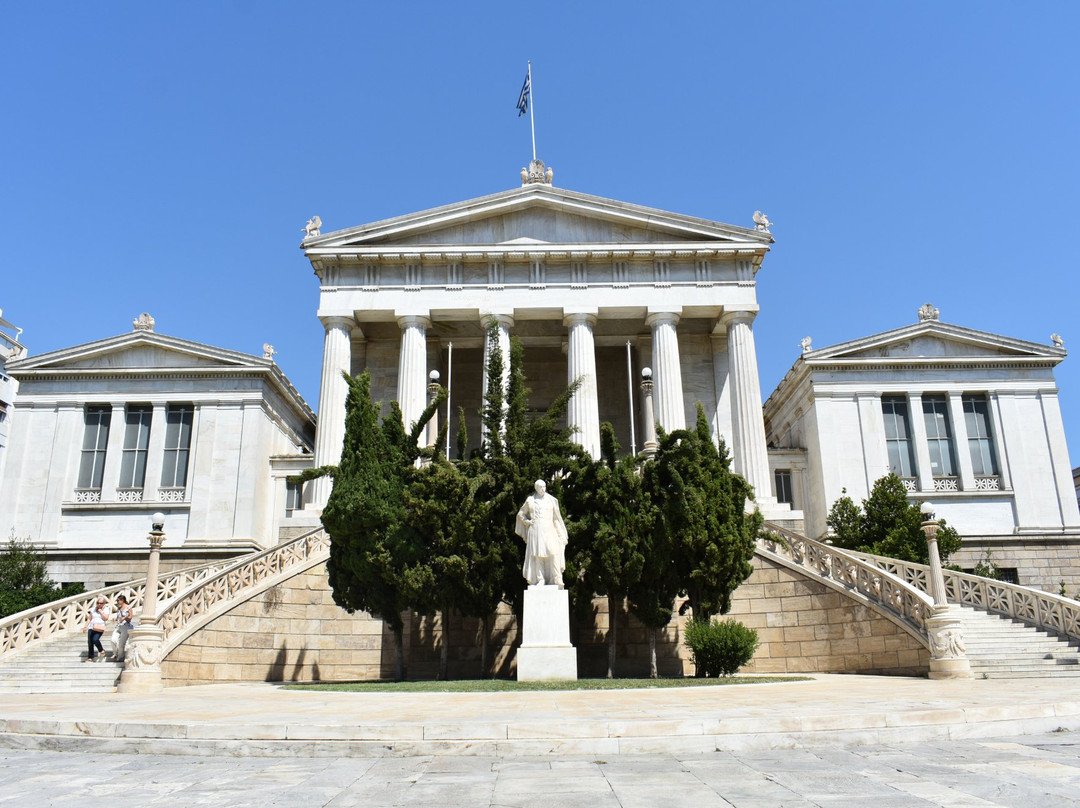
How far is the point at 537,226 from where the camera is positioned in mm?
36875

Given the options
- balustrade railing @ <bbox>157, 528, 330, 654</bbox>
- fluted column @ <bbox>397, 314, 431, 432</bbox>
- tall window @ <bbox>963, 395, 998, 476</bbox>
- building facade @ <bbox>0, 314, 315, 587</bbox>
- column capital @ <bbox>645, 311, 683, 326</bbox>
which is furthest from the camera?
tall window @ <bbox>963, 395, 998, 476</bbox>

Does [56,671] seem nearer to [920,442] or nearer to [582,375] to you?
[582,375]

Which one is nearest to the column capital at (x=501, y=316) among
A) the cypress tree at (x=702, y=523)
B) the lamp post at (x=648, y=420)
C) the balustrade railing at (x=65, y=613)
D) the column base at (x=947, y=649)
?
the lamp post at (x=648, y=420)

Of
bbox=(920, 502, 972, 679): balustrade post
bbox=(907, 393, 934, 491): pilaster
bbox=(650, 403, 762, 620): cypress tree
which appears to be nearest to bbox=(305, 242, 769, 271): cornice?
bbox=(907, 393, 934, 491): pilaster

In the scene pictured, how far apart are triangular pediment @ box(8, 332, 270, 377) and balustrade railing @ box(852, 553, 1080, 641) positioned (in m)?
27.5

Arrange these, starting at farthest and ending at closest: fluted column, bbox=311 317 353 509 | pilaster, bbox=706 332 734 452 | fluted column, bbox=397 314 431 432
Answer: pilaster, bbox=706 332 734 452 < fluted column, bbox=397 314 431 432 < fluted column, bbox=311 317 353 509

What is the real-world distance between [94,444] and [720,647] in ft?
99.5

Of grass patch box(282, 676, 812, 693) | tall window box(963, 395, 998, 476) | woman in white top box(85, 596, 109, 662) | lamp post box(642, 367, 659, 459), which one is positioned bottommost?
grass patch box(282, 676, 812, 693)

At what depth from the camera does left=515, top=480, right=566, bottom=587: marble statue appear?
1864 cm

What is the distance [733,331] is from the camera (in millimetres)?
36000

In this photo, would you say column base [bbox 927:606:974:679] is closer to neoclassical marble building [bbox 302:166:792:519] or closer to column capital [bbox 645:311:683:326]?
neoclassical marble building [bbox 302:166:792:519]

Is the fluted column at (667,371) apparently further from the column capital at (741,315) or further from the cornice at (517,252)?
the cornice at (517,252)

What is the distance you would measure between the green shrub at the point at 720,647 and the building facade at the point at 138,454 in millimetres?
22389

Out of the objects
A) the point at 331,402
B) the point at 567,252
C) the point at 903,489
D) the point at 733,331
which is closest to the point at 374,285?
the point at 331,402
